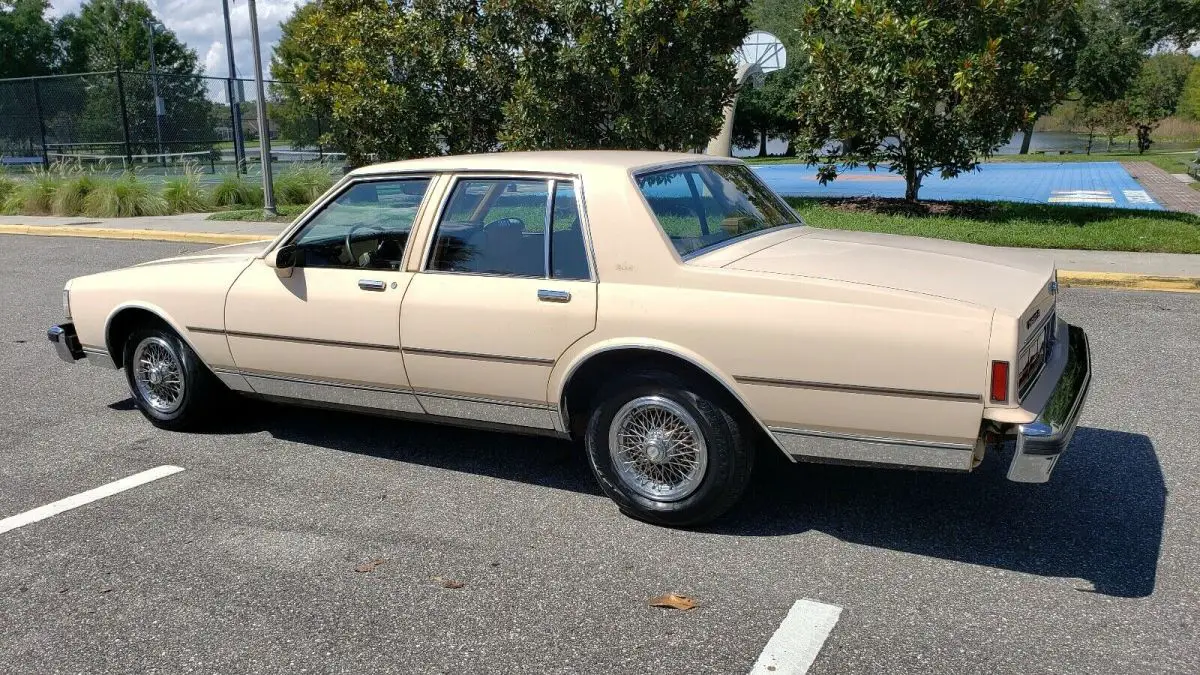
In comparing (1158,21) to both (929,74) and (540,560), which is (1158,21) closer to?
(929,74)

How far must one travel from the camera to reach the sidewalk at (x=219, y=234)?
996 cm

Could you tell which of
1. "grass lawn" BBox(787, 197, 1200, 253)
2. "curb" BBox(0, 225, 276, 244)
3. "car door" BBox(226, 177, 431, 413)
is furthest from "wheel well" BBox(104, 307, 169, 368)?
"curb" BBox(0, 225, 276, 244)

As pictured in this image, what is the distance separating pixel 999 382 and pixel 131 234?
1520 centimetres

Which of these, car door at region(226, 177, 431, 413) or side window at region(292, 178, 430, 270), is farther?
side window at region(292, 178, 430, 270)

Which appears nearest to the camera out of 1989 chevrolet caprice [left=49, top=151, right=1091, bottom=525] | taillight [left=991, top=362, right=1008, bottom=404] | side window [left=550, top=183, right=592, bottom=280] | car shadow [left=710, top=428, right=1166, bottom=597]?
taillight [left=991, top=362, right=1008, bottom=404]

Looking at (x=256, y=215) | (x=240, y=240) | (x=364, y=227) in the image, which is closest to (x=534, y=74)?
(x=240, y=240)

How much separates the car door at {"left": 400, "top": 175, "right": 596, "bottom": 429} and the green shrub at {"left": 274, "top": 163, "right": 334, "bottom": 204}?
15679 mm

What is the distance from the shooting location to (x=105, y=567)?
12.8 ft

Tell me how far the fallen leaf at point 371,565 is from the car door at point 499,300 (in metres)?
0.86

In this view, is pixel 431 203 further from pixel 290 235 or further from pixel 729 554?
pixel 729 554

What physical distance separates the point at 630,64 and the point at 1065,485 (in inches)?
358

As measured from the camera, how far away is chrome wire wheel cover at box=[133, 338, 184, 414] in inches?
215

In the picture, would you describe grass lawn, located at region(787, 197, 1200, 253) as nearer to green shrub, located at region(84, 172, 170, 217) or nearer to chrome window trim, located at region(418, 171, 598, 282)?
chrome window trim, located at region(418, 171, 598, 282)

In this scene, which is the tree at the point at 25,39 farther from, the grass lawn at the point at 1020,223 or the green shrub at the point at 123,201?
the grass lawn at the point at 1020,223
